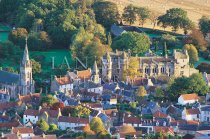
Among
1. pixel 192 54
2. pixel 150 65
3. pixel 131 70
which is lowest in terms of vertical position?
pixel 131 70

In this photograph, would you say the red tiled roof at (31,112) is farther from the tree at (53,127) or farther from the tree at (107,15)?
the tree at (107,15)

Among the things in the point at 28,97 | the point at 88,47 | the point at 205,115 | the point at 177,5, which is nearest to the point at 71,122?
the point at 28,97

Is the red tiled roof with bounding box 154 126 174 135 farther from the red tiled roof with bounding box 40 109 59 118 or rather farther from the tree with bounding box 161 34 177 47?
the tree with bounding box 161 34 177 47

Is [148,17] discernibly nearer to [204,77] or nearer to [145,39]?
[145,39]

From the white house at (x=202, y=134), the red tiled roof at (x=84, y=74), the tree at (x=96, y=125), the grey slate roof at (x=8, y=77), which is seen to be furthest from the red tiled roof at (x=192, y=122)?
the grey slate roof at (x=8, y=77)

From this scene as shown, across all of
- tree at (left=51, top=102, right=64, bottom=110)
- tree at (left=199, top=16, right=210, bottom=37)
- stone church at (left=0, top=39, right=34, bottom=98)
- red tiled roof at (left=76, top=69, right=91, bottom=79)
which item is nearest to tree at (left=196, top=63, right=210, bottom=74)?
red tiled roof at (left=76, top=69, right=91, bottom=79)

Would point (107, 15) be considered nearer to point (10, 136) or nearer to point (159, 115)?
point (159, 115)
